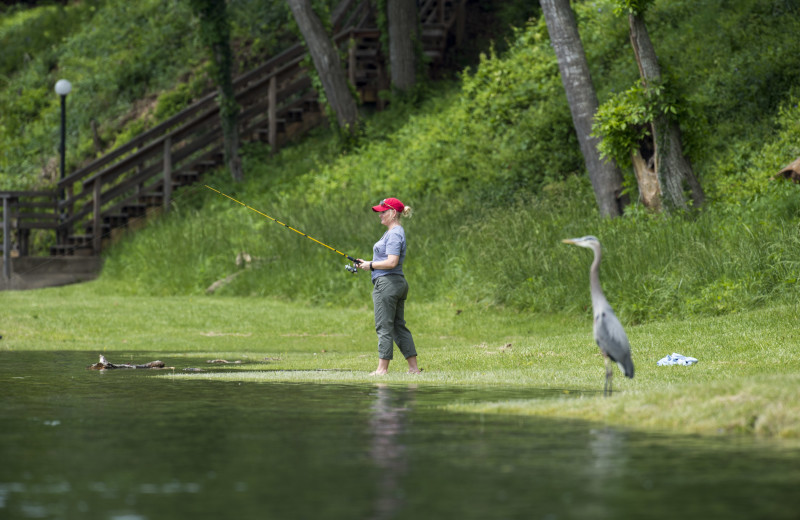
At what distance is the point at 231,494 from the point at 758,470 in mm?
2968

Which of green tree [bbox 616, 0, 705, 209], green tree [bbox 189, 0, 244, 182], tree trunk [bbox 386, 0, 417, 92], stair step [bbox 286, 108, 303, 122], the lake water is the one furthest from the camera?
stair step [bbox 286, 108, 303, 122]

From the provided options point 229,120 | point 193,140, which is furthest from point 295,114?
point 229,120

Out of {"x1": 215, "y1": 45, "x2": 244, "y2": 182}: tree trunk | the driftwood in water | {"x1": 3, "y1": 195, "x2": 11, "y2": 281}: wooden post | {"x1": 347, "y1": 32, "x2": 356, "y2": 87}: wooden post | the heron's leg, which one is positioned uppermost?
{"x1": 347, "y1": 32, "x2": 356, "y2": 87}: wooden post

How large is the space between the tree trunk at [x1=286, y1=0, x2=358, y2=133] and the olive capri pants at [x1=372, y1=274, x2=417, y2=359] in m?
18.8

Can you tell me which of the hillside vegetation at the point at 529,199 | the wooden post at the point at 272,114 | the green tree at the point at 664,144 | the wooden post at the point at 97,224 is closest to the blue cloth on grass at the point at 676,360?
the hillside vegetation at the point at 529,199

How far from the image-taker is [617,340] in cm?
1014

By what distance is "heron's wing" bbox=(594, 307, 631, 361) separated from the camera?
10125 mm

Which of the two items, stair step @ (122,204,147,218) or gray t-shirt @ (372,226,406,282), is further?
stair step @ (122,204,147,218)

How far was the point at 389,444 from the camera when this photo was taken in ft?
25.8

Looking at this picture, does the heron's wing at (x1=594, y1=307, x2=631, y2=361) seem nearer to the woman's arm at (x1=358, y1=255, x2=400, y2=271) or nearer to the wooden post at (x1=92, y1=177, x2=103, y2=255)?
the woman's arm at (x1=358, y1=255, x2=400, y2=271)

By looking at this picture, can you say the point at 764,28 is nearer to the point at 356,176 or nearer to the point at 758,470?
the point at 356,176

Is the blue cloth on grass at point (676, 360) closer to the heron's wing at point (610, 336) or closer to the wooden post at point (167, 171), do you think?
the heron's wing at point (610, 336)

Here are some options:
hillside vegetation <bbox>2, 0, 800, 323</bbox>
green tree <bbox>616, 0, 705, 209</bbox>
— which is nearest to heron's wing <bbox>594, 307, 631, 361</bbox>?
hillside vegetation <bbox>2, 0, 800, 323</bbox>

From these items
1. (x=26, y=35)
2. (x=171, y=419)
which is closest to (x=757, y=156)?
(x=171, y=419)
